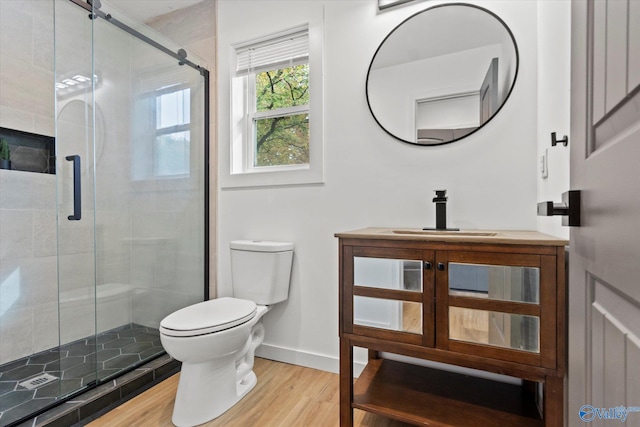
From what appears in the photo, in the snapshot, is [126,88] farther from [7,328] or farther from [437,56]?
[437,56]

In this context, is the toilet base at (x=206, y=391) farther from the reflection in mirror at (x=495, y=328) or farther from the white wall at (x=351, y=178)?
the reflection in mirror at (x=495, y=328)

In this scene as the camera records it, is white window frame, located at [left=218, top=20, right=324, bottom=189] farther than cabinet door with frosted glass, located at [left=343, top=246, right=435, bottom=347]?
Yes

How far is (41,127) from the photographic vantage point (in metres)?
1.97

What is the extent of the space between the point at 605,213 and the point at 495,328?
0.77 metres

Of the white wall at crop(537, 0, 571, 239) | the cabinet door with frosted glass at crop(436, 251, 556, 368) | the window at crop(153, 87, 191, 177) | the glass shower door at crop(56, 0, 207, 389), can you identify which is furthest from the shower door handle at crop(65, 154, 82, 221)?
the white wall at crop(537, 0, 571, 239)

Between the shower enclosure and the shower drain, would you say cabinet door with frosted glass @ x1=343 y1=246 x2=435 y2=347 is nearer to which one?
the shower enclosure

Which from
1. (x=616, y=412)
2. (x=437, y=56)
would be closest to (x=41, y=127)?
(x=437, y=56)

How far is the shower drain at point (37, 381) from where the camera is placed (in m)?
1.57

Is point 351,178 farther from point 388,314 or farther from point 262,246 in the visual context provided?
point 388,314

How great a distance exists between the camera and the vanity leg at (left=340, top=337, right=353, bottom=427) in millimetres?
1279

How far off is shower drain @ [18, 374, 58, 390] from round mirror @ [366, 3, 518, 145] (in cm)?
226

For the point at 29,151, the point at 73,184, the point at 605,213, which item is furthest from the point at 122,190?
the point at 605,213

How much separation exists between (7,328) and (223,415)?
4.87ft

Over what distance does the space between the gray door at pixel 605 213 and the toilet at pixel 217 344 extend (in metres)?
1.27
